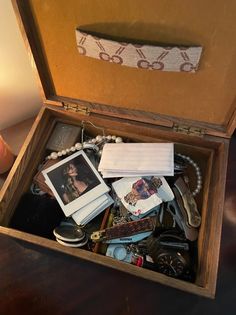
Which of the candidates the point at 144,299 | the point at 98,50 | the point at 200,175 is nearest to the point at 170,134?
the point at 200,175

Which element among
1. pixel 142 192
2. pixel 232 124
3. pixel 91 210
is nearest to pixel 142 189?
pixel 142 192

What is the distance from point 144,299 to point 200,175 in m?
0.33

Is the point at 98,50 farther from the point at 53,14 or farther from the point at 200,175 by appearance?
the point at 200,175

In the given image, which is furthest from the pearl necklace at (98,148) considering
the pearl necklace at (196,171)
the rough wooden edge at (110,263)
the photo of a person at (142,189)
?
the rough wooden edge at (110,263)

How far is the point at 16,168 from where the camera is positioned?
0.70m

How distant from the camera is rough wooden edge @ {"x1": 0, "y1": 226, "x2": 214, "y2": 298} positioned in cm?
57

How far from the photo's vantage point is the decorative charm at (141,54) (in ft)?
1.81

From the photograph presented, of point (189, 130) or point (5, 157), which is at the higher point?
point (189, 130)

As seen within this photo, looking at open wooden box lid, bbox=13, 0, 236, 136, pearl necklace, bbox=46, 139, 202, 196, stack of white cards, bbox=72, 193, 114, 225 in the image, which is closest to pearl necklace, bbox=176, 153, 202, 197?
pearl necklace, bbox=46, 139, 202, 196

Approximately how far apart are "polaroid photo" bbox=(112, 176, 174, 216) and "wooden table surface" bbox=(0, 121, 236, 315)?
153 millimetres

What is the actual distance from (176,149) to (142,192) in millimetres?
164

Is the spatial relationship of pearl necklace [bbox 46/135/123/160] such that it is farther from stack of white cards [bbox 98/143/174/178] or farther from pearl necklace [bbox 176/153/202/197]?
pearl necklace [bbox 176/153/202/197]

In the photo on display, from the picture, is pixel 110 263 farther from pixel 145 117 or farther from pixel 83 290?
pixel 145 117

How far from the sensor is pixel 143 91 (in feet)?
2.23
